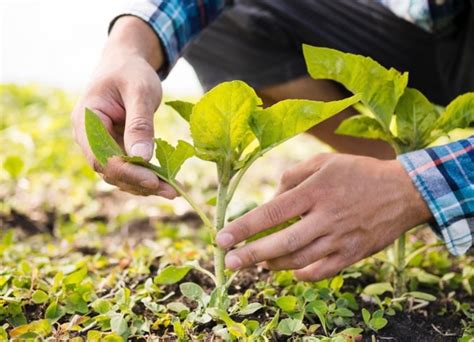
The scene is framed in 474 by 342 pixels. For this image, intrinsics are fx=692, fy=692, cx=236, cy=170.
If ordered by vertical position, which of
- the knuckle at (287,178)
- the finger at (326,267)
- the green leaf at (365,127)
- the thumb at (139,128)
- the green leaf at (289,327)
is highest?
the thumb at (139,128)

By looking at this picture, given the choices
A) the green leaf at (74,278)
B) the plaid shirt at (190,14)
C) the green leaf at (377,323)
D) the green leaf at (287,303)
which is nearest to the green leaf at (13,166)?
the plaid shirt at (190,14)

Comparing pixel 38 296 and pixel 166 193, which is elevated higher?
pixel 166 193

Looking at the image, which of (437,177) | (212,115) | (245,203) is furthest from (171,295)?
(437,177)

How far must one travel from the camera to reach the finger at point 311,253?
144 cm

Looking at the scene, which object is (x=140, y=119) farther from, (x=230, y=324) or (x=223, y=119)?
(x=230, y=324)

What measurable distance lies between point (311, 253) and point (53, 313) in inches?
21.4

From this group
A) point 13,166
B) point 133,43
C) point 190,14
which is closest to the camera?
point 133,43

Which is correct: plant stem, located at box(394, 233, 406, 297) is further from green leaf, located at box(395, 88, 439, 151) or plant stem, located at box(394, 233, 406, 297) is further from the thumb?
the thumb

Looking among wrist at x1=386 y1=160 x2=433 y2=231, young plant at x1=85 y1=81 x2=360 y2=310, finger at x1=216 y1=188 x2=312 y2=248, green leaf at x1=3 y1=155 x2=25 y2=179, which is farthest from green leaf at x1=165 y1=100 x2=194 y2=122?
green leaf at x1=3 y1=155 x2=25 y2=179

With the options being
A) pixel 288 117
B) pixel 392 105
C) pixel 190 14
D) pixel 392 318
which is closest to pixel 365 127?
pixel 392 105

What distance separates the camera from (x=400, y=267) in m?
1.57

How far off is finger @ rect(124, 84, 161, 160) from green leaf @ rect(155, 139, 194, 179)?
3 centimetres

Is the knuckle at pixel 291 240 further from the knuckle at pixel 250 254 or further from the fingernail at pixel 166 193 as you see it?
the fingernail at pixel 166 193

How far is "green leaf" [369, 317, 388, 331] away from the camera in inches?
54.1
